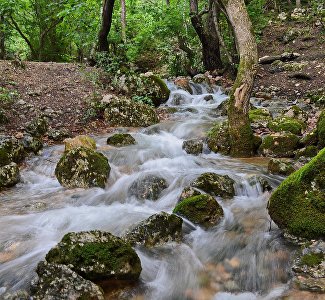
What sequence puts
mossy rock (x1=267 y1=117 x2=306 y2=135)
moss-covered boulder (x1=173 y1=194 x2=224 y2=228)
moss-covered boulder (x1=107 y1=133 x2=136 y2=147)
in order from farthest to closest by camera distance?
1. moss-covered boulder (x1=107 y1=133 x2=136 y2=147)
2. mossy rock (x1=267 y1=117 x2=306 y2=135)
3. moss-covered boulder (x1=173 y1=194 x2=224 y2=228)

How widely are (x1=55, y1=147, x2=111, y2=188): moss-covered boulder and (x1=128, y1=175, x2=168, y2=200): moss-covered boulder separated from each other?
63 cm

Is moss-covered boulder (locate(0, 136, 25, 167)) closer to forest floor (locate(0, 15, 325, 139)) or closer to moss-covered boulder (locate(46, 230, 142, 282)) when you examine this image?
forest floor (locate(0, 15, 325, 139))

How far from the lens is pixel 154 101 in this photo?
12.3 metres

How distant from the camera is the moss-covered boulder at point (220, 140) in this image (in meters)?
7.86

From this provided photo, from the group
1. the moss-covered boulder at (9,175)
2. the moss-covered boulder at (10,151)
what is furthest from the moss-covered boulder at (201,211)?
the moss-covered boulder at (10,151)

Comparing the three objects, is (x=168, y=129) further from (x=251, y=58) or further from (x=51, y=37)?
(x=51, y=37)

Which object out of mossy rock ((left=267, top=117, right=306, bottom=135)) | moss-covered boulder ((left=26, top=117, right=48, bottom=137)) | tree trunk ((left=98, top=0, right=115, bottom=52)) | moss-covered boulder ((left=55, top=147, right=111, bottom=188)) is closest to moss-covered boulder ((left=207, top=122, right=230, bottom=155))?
mossy rock ((left=267, top=117, right=306, bottom=135))

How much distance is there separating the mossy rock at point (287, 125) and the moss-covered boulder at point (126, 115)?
348 centimetres

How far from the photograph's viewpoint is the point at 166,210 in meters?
5.54

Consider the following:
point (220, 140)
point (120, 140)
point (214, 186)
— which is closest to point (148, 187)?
point (214, 186)

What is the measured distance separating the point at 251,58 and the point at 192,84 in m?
7.74

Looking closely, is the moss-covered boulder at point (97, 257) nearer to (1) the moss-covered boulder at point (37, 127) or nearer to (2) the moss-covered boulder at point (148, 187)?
(2) the moss-covered boulder at point (148, 187)

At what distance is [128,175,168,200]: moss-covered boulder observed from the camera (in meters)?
6.09

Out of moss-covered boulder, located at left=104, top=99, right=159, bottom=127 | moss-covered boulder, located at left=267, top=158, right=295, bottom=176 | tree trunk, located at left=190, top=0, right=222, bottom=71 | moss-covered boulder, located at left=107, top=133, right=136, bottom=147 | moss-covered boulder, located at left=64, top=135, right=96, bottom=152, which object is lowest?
moss-covered boulder, located at left=267, top=158, right=295, bottom=176
